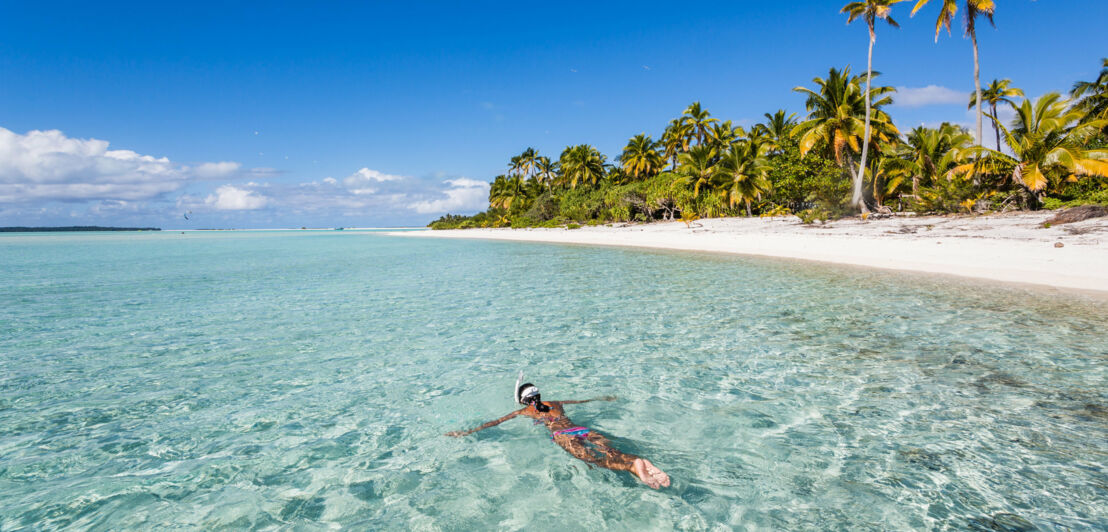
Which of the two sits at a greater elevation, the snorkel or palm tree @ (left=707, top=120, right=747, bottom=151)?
palm tree @ (left=707, top=120, right=747, bottom=151)

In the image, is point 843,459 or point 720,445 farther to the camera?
point 720,445

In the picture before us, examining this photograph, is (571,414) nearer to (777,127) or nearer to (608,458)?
(608,458)

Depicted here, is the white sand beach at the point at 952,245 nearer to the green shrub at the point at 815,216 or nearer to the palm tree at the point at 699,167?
the green shrub at the point at 815,216

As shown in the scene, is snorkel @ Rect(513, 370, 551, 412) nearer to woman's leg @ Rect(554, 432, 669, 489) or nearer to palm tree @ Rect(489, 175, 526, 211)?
woman's leg @ Rect(554, 432, 669, 489)

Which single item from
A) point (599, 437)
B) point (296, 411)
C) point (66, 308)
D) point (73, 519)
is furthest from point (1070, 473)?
point (66, 308)

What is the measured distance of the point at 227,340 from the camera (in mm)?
8375

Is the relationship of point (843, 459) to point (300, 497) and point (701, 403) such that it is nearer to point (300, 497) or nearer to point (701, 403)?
point (701, 403)

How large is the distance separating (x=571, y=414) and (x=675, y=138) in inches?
2073

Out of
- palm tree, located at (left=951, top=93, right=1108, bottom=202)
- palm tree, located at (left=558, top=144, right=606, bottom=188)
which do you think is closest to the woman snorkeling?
palm tree, located at (left=951, top=93, right=1108, bottom=202)

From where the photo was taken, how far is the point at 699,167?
44.7 m

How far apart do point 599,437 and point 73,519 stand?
3.98 metres

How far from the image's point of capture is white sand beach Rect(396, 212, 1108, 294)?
1288 centimetres

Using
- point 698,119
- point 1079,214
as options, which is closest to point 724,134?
point 698,119

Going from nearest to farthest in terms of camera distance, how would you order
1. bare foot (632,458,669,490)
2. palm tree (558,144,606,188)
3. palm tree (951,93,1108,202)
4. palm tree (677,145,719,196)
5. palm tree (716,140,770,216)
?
bare foot (632,458,669,490), palm tree (951,93,1108,202), palm tree (716,140,770,216), palm tree (677,145,719,196), palm tree (558,144,606,188)
